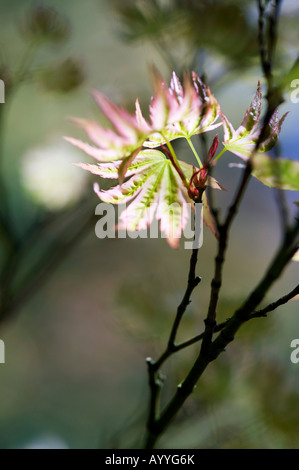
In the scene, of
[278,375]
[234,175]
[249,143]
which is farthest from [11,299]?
[234,175]

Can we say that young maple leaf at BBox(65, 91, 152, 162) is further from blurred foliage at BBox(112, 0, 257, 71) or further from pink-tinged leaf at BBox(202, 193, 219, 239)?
blurred foliage at BBox(112, 0, 257, 71)

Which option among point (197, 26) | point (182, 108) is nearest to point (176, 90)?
point (182, 108)

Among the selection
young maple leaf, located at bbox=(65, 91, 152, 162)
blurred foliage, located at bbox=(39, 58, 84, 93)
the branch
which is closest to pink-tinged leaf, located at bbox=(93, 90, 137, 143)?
young maple leaf, located at bbox=(65, 91, 152, 162)

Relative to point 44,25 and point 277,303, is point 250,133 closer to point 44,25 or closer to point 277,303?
point 277,303

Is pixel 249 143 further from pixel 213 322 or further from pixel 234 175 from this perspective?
pixel 234 175

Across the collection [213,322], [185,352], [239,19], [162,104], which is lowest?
[185,352]
